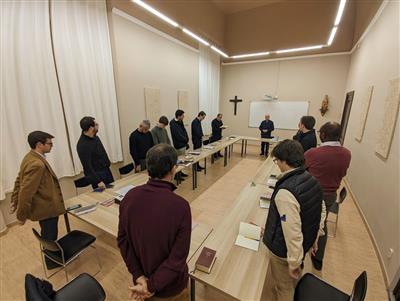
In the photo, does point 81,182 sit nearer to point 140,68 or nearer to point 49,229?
point 49,229

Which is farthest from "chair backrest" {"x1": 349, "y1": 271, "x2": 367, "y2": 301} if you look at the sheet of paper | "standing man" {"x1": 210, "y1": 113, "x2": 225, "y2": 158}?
"standing man" {"x1": 210, "y1": 113, "x2": 225, "y2": 158}

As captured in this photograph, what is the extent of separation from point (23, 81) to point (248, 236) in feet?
12.5

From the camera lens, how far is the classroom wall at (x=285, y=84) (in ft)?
22.8

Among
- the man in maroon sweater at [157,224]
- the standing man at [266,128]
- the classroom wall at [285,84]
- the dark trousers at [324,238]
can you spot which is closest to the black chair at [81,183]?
the man in maroon sweater at [157,224]

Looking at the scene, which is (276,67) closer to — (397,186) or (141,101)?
(141,101)

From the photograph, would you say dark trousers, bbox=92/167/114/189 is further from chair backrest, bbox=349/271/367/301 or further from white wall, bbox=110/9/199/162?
chair backrest, bbox=349/271/367/301

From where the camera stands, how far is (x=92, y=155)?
106 inches

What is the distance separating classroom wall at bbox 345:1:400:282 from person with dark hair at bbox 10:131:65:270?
372 cm

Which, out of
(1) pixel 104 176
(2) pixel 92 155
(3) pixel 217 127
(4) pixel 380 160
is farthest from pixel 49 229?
(3) pixel 217 127

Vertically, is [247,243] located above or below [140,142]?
below

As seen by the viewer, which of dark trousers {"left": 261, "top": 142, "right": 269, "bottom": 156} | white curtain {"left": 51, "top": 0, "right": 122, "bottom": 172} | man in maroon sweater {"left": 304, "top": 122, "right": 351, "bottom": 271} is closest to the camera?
man in maroon sweater {"left": 304, "top": 122, "right": 351, "bottom": 271}

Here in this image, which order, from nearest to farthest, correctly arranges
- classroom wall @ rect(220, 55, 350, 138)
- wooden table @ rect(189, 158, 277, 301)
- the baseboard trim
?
1. wooden table @ rect(189, 158, 277, 301)
2. the baseboard trim
3. classroom wall @ rect(220, 55, 350, 138)

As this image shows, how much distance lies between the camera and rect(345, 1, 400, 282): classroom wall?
2.25 meters

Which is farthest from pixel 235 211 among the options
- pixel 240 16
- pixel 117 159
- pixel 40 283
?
pixel 240 16
